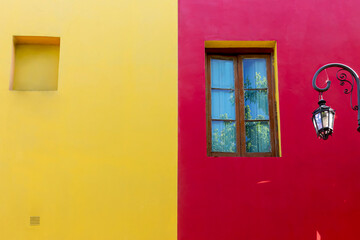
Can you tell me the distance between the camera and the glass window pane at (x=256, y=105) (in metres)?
6.46

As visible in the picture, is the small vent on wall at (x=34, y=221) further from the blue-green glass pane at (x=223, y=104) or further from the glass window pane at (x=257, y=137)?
the glass window pane at (x=257, y=137)

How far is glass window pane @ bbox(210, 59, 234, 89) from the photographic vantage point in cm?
656

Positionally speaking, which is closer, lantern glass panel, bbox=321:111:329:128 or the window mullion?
lantern glass panel, bbox=321:111:329:128

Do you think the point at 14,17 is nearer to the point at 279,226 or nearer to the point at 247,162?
the point at 247,162

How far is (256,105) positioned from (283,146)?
2.48 ft

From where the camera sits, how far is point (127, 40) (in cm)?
648

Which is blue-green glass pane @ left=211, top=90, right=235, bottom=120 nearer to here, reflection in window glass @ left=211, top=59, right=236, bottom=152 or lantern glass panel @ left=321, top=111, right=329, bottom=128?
reflection in window glass @ left=211, top=59, right=236, bottom=152

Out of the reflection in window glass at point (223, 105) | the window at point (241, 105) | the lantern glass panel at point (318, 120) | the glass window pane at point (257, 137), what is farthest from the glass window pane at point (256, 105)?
the lantern glass panel at point (318, 120)

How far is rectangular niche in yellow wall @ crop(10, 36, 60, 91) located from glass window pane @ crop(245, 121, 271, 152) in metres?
2.87

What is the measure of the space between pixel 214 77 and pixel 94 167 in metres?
2.18

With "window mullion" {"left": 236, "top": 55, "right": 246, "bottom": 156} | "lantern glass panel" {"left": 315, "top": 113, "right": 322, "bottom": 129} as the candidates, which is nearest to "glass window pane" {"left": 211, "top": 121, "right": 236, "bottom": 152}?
"window mullion" {"left": 236, "top": 55, "right": 246, "bottom": 156}

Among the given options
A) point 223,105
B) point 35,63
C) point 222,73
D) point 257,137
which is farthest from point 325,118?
point 35,63

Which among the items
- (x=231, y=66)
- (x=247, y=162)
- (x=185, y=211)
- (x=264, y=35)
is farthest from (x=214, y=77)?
(x=185, y=211)

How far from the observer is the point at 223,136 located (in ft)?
20.9
